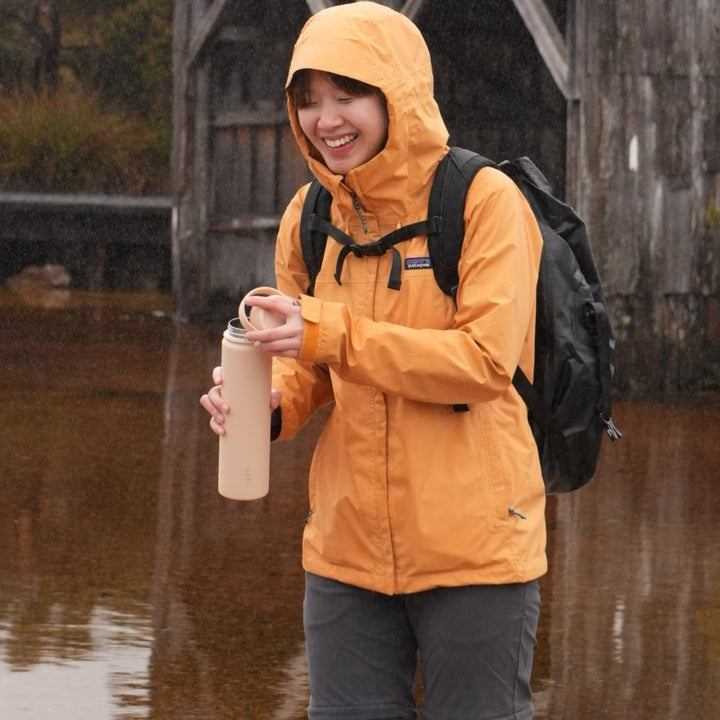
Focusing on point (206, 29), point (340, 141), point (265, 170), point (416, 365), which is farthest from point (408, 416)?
point (265, 170)

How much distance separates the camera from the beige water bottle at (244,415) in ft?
9.89

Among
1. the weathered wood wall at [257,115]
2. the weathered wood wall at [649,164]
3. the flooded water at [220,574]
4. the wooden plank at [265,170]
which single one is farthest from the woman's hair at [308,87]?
the wooden plank at [265,170]

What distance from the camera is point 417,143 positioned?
2969mm

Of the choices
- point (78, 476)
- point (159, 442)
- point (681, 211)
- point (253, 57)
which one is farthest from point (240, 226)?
point (78, 476)

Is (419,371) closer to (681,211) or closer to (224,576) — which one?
(224,576)

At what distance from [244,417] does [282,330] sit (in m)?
0.29

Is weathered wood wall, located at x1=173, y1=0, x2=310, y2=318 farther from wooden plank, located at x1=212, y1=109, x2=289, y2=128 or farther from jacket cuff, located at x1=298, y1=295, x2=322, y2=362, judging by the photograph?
jacket cuff, located at x1=298, y1=295, x2=322, y2=362

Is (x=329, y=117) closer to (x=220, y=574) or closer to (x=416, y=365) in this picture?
(x=416, y=365)

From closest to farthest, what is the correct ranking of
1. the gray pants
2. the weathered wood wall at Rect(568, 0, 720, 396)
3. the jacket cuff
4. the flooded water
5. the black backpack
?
the jacket cuff
the gray pants
the black backpack
the flooded water
the weathered wood wall at Rect(568, 0, 720, 396)

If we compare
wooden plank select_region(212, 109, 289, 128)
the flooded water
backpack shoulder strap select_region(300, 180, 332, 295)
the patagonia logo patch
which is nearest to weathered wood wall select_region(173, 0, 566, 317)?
wooden plank select_region(212, 109, 289, 128)

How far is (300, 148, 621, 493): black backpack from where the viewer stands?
3051 millimetres

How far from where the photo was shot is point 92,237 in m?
17.7

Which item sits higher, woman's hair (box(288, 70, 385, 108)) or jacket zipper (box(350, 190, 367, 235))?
woman's hair (box(288, 70, 385, 108))

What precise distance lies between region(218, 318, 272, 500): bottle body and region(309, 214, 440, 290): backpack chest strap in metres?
0.21
